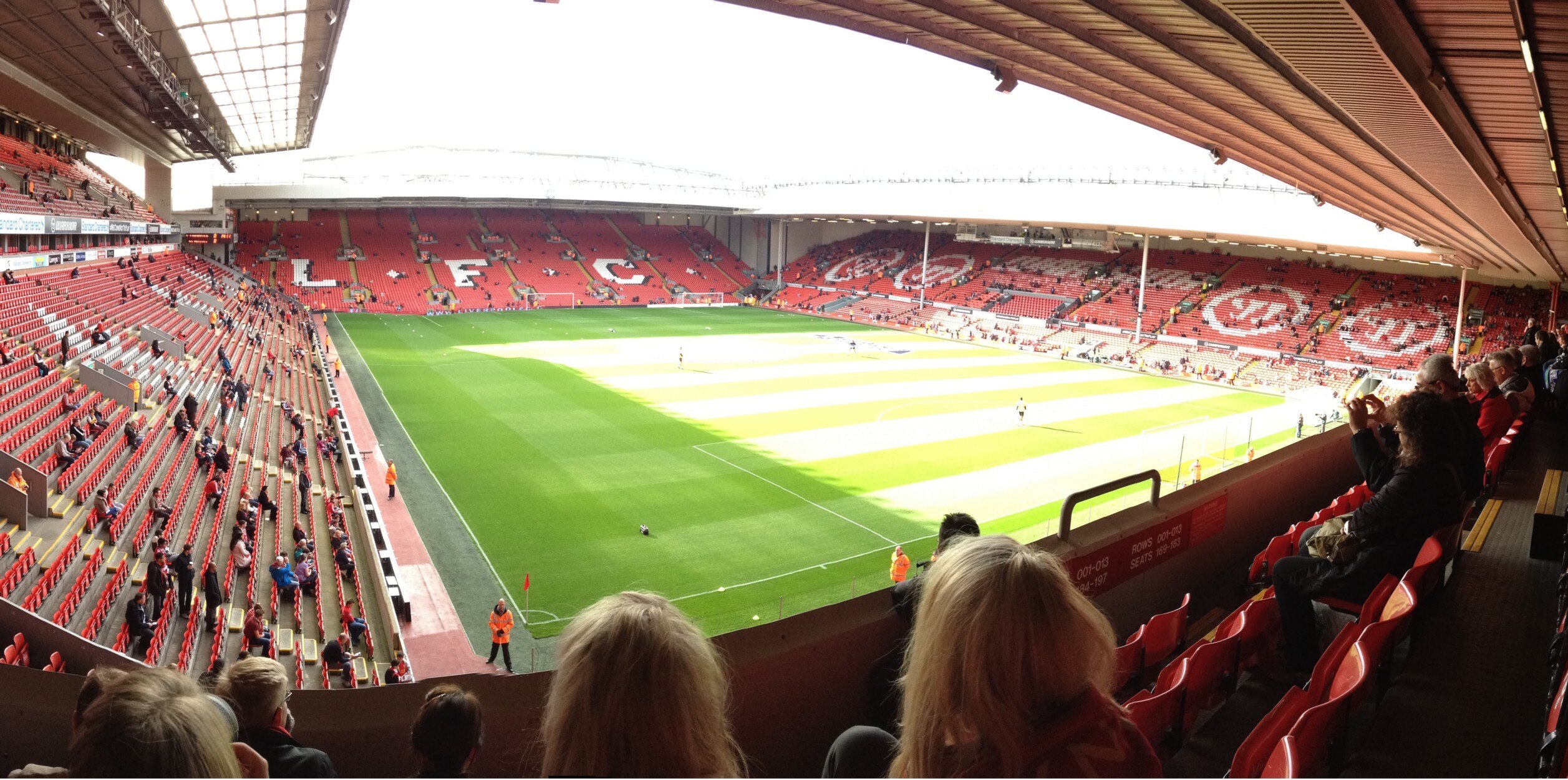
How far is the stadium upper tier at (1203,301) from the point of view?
142 feet

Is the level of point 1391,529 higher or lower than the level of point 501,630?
higher

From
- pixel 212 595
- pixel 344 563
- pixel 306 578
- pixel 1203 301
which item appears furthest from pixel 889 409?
pixel 1203 301

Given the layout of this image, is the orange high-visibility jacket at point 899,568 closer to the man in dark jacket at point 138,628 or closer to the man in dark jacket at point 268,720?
the man in dark jacket at point 138,628

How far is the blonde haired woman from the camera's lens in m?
2.07

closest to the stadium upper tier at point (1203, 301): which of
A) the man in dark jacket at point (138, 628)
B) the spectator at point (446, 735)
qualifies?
the man in dark jacket at point (138, 628)

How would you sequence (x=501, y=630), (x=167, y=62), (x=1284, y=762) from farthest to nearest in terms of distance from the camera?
(x=167, y=62)
(x=501, y=630)
(x=1284, y=762)

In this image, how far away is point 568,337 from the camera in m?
47.1

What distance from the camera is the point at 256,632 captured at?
35.5ft

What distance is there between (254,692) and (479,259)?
217ft

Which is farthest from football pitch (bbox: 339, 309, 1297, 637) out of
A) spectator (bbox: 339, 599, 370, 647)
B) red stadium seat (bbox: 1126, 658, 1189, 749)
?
red stadium seat (bbox: 1126, 658, 1189, 749)

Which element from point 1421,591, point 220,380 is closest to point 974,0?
point 1421,591

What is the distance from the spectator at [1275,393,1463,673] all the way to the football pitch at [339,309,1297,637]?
9.20 meters

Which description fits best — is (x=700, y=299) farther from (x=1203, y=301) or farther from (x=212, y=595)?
(x=212, y=595)

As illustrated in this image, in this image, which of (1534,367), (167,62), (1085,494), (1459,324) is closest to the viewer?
(1085,494)
